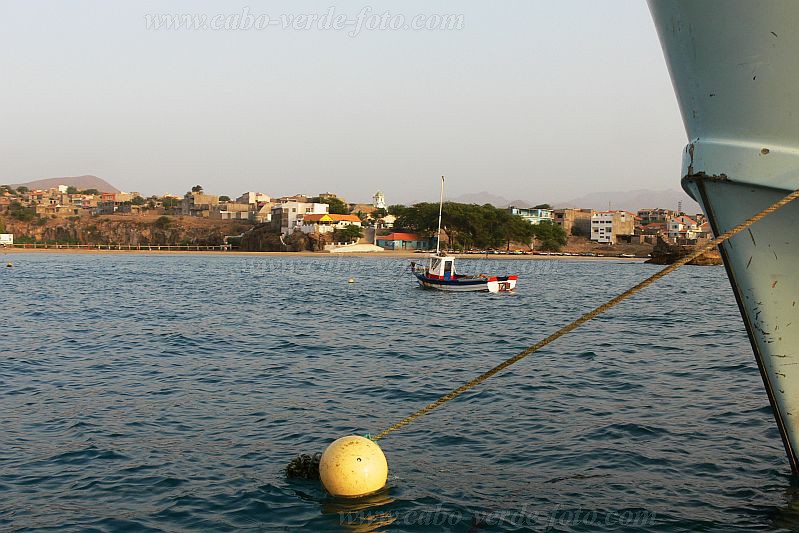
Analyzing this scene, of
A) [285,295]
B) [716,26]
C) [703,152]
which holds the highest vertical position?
[716,26]

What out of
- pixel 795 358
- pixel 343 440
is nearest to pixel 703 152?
pixel 795 358

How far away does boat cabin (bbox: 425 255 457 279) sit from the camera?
44.9 metres

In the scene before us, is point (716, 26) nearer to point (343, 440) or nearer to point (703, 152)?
point (703, 152)

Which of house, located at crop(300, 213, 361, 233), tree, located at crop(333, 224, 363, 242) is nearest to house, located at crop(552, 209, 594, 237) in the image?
house, located at crop(300, 213, 361, 233)

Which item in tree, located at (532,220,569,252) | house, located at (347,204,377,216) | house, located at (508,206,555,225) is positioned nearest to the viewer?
tree, located at (532,220,569,252)

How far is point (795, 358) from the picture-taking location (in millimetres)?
5910

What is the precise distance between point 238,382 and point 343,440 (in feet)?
23.7

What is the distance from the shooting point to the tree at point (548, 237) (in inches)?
4931

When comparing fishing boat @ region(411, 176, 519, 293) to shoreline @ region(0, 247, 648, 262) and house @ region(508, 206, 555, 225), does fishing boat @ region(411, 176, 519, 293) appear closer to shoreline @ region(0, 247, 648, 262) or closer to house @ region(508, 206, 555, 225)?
shoreline @ region(0, 247, 648, 262)

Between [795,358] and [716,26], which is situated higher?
[716,26]

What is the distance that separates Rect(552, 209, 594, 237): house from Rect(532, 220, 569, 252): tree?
15.3 m

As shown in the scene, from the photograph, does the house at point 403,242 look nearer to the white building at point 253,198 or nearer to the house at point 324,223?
the house at point 324,223

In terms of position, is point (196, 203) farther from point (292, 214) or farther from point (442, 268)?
point (442, 268)

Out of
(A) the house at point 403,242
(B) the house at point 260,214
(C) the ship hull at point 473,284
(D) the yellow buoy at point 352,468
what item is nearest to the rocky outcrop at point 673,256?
(A) the house at point 403,242
